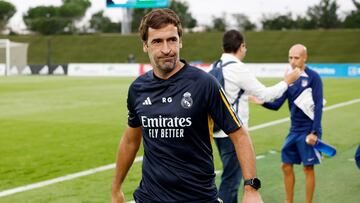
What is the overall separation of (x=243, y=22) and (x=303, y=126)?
236 ft

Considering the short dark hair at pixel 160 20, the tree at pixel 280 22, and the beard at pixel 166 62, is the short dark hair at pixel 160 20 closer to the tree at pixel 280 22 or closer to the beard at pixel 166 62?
the beard at pixel 166 62

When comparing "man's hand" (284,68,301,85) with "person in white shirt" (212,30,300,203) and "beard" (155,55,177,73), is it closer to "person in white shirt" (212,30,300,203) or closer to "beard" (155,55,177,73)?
"person in white shirt" (212,30,300,203)

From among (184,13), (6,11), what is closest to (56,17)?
(6,11)

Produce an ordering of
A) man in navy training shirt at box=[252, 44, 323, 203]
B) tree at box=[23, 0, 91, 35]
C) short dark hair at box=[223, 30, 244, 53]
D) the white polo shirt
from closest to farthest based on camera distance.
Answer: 1. the white polo shirt
2. short dark hair at box=[223, 30, 244, 53]
3. man in navy training shirt at box=[252, 44, 323, 203]
4. tree at box=[23, 0, 91, 35]

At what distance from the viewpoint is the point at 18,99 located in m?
24.7

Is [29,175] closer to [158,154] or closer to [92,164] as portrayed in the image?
[92,164]

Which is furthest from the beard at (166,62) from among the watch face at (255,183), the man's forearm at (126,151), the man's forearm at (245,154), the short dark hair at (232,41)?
the short dark hair at (232,41)

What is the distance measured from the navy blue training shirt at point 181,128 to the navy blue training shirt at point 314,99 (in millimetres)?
3421

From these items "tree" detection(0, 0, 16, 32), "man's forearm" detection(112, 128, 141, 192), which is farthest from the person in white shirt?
"tree" detection(0, 0, 16, 32)

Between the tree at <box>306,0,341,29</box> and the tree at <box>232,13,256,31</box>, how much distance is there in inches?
292

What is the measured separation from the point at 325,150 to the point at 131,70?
4044 centimetres

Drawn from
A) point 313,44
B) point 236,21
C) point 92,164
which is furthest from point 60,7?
point 92,164

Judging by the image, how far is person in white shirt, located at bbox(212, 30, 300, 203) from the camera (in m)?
6.42

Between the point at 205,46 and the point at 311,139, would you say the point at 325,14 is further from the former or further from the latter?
the point at 311,139
